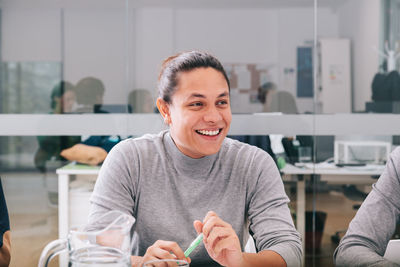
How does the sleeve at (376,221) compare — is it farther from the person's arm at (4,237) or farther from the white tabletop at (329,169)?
the white tabletop at (329,169)

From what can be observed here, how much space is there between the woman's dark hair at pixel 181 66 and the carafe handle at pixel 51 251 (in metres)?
0.73

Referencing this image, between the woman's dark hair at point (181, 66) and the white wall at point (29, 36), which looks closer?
the woman's dark hair at point (181, 66)

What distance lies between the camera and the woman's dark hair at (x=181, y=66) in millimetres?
1358

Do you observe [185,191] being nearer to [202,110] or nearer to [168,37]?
[202,110]

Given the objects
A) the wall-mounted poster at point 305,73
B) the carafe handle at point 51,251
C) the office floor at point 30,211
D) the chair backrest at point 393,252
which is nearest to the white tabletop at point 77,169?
the office floor at point 30,211

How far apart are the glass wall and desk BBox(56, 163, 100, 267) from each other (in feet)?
0.08

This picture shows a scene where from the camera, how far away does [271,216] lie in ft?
4.13

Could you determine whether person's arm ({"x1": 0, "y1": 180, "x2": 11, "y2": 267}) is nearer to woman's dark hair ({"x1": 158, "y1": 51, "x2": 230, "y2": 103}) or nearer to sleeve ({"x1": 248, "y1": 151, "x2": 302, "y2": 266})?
woman's dark hair ({"x1": 158, "y1": 51, "x2": 230, "y2": 103})

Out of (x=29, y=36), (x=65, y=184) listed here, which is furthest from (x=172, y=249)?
(x=29, y=36)

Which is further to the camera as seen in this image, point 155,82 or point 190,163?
point 155,82

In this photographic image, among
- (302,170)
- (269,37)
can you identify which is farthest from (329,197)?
(269,37)

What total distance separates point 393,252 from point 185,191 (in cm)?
58

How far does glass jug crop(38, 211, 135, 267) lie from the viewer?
71 cm

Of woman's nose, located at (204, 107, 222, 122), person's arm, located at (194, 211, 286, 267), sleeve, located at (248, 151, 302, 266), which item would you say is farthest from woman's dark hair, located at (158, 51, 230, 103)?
person's arm, located at (194, 211, 286, 267)
